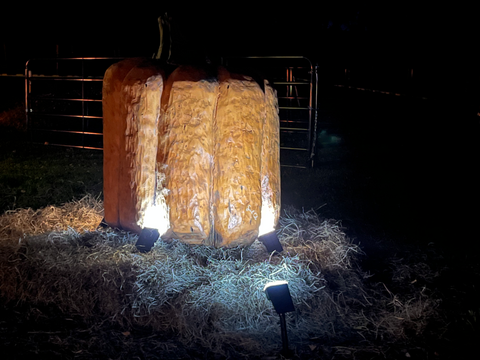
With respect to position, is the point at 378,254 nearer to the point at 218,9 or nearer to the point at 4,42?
the point at 218,9

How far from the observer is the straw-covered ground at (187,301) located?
270 centimetres

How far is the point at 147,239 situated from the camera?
348cm

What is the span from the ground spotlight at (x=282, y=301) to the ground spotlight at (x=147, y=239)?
1150 millimetres

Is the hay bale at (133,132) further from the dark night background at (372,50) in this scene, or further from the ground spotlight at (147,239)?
the dark night background at (372,50)

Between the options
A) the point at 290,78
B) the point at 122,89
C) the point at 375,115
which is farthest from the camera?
the point at 375,115

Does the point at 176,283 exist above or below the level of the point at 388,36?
below

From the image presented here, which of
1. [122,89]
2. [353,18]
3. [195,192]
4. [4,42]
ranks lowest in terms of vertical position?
[195,192]

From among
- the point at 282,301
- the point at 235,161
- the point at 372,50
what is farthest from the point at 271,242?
the point at 372,50

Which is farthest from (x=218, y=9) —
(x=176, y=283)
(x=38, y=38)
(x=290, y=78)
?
(x=176, y=283)

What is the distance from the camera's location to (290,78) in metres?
9.59

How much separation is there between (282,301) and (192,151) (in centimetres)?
128

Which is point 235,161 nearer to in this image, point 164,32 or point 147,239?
point 147,239

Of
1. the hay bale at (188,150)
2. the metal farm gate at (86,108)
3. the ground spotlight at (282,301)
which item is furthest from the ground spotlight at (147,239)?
the metal farm gate at (86,108)

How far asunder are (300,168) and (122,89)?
14.7 ft
